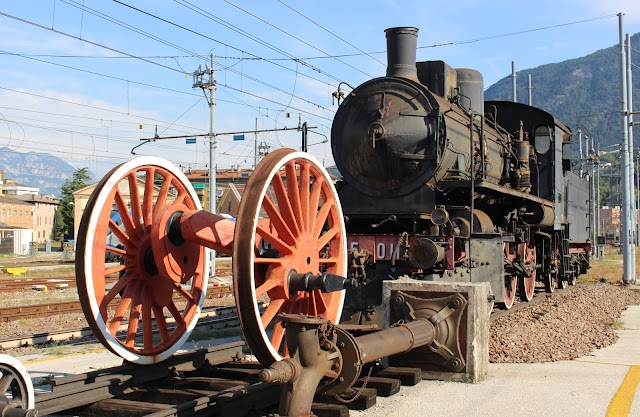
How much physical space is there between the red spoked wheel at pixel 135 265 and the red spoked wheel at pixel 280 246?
32.7 inches

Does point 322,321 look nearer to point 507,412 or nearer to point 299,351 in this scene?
point 299,351

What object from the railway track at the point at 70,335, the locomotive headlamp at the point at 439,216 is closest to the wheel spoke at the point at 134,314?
the railway track at the point at 70,335

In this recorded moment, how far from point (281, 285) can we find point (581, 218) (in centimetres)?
1543

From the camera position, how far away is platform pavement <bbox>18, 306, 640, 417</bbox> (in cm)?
584

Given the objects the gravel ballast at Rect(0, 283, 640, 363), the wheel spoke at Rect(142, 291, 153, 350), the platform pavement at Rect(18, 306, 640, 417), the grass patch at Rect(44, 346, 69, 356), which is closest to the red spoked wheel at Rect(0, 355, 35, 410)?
the wheel spoke at Rect(142, 291, 153, 350)

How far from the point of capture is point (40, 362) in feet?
28.3

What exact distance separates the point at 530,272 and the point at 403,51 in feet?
16.4

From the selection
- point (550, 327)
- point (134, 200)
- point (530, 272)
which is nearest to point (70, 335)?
point (134, 200)

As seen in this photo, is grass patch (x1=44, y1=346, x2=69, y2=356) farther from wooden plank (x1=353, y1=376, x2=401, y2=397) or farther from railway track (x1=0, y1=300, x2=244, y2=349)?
wooden plank (x1=353, y1=376, x2=401, y2=397)

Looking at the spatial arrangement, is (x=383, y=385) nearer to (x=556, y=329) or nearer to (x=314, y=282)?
(x=314, y=282)

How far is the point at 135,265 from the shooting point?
625 centimetres

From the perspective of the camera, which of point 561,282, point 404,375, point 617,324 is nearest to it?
point 404,375

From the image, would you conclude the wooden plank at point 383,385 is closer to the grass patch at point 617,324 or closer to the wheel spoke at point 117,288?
the wheel spoke at point 117,288

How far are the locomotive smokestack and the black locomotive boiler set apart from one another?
Result: 0.02 meters
